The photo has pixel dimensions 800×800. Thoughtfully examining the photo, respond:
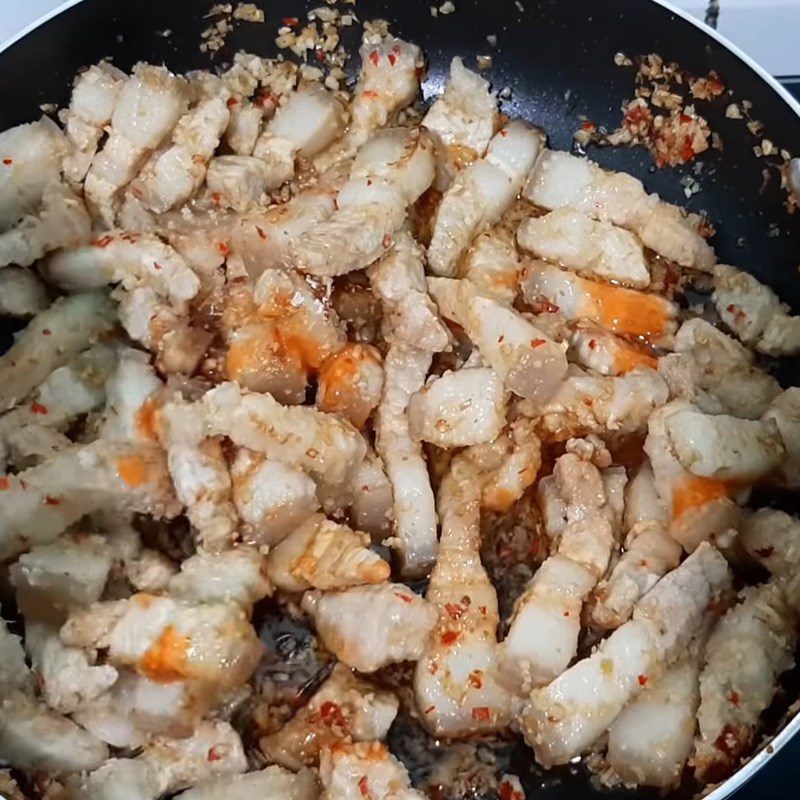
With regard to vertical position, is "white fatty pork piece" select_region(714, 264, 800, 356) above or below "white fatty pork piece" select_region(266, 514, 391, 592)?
below

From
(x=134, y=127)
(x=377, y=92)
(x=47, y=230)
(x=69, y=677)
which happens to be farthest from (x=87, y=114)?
(x=69, y=677)

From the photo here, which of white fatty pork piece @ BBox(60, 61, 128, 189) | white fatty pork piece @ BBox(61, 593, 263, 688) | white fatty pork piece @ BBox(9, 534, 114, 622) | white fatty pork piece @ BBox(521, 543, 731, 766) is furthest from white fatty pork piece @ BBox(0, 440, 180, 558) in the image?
white fatty pork piece @ BBox(521, 543, 731, 766)

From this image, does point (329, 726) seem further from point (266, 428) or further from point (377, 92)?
point (377, 92)

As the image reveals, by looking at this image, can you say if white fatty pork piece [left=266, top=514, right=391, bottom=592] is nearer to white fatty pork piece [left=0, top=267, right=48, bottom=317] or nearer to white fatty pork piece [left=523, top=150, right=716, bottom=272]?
white fatty pork piece [left=0, top=267, right=48, bottom=317]

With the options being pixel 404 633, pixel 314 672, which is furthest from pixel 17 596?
pixel 404 633

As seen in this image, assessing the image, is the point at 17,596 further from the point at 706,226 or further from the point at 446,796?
the point at 706,226

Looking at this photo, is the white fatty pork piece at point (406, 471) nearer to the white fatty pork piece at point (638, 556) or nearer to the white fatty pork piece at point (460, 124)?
the white fatty pork piece at point (638, 556)

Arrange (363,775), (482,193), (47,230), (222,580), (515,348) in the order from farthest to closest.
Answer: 1. (482,193)
2. (47,230)
3. (515,348)
4. (222,580)
5. (363,775)
